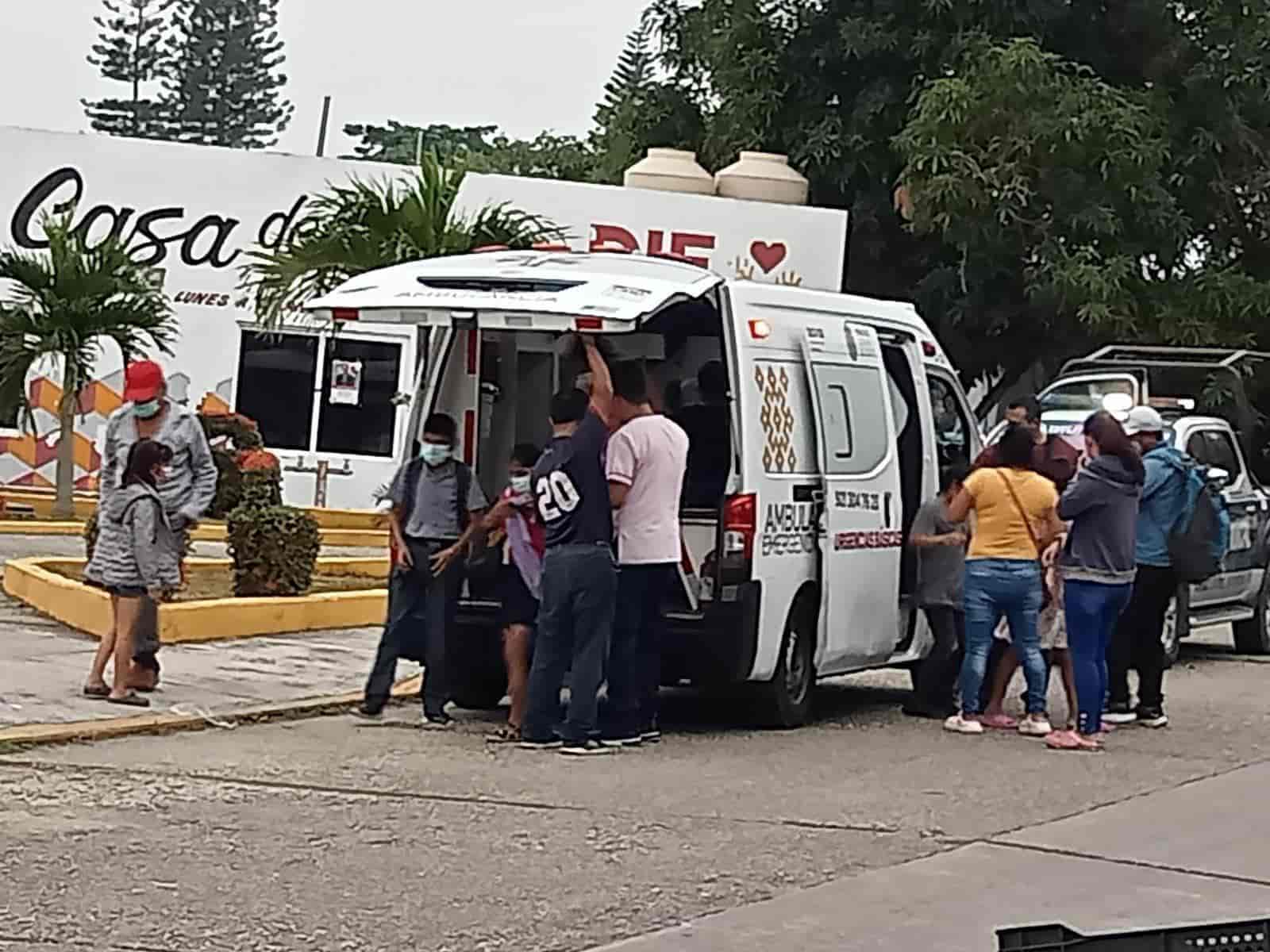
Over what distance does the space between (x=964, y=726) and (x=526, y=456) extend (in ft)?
9.10

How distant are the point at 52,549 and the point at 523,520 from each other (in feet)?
30.5

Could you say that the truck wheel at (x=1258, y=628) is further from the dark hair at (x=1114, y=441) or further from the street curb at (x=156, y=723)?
the street curb at (x=156, y=723)

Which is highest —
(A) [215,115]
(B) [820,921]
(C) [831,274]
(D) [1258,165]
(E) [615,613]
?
(A) [215,115]

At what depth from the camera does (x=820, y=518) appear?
39.2 ft

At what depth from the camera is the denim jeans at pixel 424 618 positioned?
11.6m

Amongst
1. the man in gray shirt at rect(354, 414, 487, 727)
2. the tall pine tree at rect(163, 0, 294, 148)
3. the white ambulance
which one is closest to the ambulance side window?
the white ambulance

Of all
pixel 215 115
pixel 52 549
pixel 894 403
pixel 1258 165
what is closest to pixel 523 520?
pixel 894 403

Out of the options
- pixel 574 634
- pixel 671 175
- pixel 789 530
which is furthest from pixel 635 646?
pixel 671 175

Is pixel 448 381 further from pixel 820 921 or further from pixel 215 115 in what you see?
pixel 215 115

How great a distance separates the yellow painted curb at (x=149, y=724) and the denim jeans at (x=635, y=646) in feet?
5.89

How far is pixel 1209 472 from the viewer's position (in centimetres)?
1641

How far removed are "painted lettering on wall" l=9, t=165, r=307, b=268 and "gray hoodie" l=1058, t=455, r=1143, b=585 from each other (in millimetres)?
14009

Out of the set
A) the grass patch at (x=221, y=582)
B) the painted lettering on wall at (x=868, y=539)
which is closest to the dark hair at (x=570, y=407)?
the painted lettering on wall at (x=868, y=539)

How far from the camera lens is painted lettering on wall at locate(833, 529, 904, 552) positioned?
12.2 m
